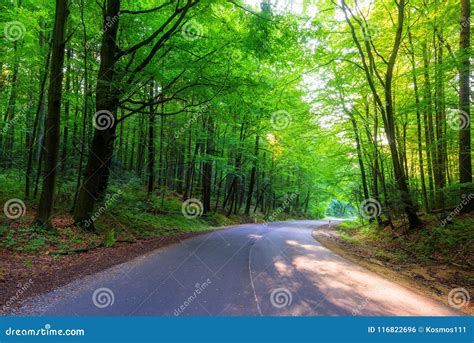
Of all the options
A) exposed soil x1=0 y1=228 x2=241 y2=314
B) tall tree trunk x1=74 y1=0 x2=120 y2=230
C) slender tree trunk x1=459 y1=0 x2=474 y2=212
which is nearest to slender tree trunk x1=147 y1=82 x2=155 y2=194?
tall tree trunk x1=74 y1=0 x2=120 y2=230

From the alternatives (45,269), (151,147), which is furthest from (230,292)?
(151,147)

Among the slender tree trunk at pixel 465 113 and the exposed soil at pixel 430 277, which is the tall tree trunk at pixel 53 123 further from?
the slender tree trunk at pixel 465 113

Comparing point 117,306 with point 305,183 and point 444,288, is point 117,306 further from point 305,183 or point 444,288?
point 305,183

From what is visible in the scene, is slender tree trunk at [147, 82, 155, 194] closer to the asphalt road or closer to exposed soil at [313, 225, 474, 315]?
the asphalt road

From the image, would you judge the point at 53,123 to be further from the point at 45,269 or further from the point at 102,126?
the point at 45,269

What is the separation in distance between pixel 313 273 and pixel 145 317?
439 centimetres

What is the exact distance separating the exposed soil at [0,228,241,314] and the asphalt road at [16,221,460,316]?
35 cm

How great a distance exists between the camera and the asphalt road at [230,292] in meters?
4.48

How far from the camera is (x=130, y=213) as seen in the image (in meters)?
14.2

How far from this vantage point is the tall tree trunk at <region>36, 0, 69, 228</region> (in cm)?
941

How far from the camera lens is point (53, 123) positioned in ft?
31.2

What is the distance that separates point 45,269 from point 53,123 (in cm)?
505

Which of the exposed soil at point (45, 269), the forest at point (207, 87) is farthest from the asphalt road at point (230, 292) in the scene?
the forest at point (207, 87)

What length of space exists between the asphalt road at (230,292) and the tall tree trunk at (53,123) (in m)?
4.17
